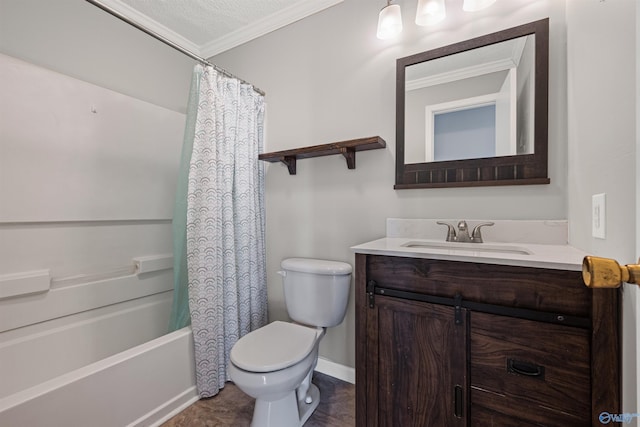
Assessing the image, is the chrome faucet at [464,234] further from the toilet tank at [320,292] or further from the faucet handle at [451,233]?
the toilet tank at [320,292]

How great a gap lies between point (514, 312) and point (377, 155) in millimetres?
1039

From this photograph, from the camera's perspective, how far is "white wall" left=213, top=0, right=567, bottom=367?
1.25 m

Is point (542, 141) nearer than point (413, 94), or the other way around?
point (542, 141)

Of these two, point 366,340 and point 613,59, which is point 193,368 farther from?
point 613,59

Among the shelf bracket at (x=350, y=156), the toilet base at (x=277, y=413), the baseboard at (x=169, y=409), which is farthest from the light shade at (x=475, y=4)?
the baseboard at (x=169, y=409)

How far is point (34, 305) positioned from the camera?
1.46 meters

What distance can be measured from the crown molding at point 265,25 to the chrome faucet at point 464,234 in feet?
5.16

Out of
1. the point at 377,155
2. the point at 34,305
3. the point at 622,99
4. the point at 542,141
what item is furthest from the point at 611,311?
the point at 34,305

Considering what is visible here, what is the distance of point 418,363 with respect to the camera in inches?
38.9

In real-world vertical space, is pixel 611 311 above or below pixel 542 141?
below

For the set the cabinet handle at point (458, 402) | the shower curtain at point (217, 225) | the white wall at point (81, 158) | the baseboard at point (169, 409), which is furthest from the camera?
the shower curtain at point (217, 225)

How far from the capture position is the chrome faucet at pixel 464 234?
4.18 feet

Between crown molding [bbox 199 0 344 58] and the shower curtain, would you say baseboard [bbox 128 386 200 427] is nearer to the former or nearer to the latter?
the shower curtain

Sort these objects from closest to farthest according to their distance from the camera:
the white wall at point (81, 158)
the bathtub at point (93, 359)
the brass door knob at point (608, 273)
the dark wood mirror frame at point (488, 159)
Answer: the brass door knob at point (608, 273), the bathtub at point (93, 359), the dark wood mirror frame at point (488, 159), the white wall at point (81, 158)
